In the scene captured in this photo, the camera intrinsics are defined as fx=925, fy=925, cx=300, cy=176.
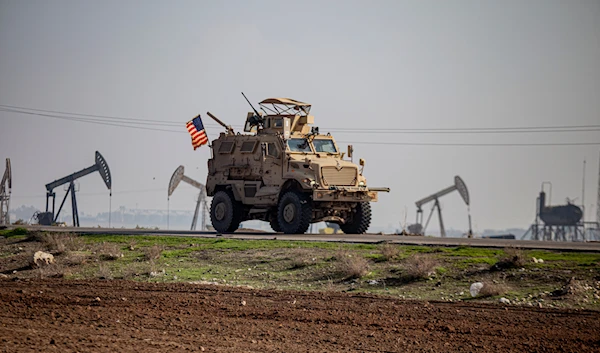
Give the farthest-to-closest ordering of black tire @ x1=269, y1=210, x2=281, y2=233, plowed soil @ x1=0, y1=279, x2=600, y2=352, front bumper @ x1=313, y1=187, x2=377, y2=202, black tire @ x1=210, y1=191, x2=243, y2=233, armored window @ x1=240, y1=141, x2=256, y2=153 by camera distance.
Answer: black tire @ x1=210, y1=191, x2=243, y2=233 < black tire @ x1=269, y1=210, x2=281, y2=233 < armored window @ x1=240, y1=141, x2=256, y2=153 < front bumper @ x1=313, y1=187, x2=377, y2=202 < plowed soil @ x1=0, y1=279, x2=600, y2=352

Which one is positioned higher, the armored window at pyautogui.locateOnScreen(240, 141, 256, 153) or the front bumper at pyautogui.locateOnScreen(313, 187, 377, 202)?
the armored window at pyautogui.locateOnScreen(240, 141, 256, 153)

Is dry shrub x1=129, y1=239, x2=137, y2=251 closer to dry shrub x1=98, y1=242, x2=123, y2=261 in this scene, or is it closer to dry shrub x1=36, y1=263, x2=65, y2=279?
dry shrub x1=98, y1=242, x2=123, y2=261

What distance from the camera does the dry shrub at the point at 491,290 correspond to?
1711 centimetres

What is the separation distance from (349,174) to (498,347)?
19022 mm

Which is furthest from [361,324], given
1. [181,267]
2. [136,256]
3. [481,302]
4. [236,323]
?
[136,256]

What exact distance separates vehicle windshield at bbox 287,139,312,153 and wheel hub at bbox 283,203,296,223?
197cm

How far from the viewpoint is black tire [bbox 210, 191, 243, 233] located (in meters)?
32.8

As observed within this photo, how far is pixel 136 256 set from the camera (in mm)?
24453

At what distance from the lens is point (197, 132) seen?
38969 millimetres

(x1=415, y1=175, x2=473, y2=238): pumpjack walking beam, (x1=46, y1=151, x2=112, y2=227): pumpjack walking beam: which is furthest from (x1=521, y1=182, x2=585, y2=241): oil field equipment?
(x1=46, y1=151, x2=112, y2=227): pumpjack walking beam

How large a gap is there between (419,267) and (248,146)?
561 inches

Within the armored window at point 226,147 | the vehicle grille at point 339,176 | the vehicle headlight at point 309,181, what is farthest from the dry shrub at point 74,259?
the armored window at point 226,147

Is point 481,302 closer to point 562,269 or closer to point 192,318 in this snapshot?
point 562,269

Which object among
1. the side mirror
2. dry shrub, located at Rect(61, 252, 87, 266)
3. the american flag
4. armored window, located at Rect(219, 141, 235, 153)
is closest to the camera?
dry shrub, located at Rect(61, 252, 87, 266)
